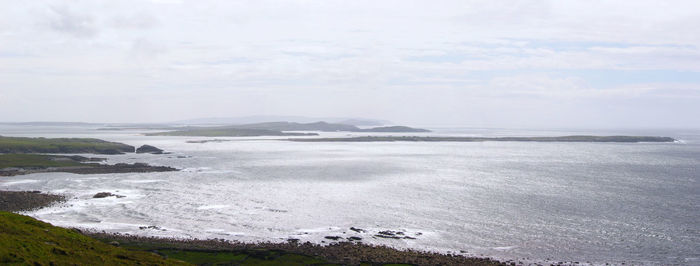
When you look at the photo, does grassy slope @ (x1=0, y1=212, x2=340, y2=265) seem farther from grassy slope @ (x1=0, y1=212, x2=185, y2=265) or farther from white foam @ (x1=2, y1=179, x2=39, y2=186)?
white foam @ (x1=2, y1=179, x2=39, y2=186)

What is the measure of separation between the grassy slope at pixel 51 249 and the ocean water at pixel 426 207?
10871mm

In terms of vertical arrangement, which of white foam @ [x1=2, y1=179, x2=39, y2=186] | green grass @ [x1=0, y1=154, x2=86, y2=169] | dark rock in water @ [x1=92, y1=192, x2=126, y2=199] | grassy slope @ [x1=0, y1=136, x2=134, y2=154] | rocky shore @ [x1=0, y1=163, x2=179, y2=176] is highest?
grassy slope @ [x1=0, y1=136, x2=134, y2=154]

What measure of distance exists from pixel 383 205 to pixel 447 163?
198 feet

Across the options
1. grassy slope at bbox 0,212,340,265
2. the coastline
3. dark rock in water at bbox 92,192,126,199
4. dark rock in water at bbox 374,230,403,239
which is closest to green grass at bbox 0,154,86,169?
dark rock in water at bbox 92,192,126,199

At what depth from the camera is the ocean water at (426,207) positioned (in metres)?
43.5

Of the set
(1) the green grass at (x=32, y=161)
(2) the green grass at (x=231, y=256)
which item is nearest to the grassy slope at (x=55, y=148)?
(1) the green grass at (x=32, y=161)

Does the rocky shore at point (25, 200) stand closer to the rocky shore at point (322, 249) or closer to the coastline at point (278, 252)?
the coastline at point (278, 252)

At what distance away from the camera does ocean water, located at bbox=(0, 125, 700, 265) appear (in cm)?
4353

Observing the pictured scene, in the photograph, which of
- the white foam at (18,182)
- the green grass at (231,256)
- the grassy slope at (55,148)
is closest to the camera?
the green grass at (231,256)

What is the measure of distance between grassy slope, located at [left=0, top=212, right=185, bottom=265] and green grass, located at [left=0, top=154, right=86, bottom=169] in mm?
68146

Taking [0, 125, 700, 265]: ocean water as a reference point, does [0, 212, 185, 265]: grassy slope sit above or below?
above

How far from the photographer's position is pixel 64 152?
132 metres

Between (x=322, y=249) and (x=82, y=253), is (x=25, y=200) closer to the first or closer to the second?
(x=82, y=253)

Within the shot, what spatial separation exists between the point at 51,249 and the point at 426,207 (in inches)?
1596
